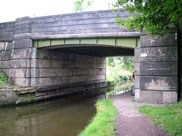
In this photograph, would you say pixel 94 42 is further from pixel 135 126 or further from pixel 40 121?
pixel 135 126

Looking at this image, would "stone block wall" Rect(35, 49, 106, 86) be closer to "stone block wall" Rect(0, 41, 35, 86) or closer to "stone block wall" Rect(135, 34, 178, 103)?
"stone block wall" Rect(0, 41, 35, 86)

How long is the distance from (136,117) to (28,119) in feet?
16.4

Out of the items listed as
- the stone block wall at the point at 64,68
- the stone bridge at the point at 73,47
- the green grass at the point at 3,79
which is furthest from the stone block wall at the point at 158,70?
the green grass at the point at 3,79

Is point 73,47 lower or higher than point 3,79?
higher

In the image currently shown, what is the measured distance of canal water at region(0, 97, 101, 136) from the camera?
6.48 meters

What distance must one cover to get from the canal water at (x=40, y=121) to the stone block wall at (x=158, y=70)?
9.76 ft

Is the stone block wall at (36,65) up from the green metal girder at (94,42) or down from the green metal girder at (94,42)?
down

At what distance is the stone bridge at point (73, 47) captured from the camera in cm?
829

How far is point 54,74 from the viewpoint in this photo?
13.2m

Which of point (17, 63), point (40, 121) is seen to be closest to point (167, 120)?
point (40, 121)

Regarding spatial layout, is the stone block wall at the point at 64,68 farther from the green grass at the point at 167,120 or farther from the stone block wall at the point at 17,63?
the green grass at the point at 167,120

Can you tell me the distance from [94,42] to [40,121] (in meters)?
5.24

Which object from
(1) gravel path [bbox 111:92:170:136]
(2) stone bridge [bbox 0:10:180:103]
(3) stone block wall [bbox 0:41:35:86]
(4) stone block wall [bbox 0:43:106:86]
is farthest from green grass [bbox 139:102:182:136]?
(3) stone block wall [bbox 0:41:35:86]

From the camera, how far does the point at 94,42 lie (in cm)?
1049
